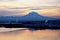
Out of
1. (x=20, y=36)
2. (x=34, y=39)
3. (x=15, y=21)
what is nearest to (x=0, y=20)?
(x=15, y=21)

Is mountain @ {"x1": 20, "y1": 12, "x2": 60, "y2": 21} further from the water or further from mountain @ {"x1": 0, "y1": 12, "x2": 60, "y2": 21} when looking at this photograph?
the water

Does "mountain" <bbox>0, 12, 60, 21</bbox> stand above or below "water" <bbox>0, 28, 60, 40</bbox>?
above

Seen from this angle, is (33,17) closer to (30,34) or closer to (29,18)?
(29,18)

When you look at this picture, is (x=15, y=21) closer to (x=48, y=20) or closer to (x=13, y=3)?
(x=13, y=3)

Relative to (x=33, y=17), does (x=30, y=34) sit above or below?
below

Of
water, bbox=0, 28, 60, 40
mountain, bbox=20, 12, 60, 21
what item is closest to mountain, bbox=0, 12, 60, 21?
mountain, bbox=20, 12, 60, 21

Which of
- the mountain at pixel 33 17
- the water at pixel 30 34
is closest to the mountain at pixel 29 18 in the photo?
the mountain at pixel 33 17

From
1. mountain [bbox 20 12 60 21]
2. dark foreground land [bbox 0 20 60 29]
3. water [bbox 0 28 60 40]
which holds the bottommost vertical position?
water [bbox 0 28 60 40]

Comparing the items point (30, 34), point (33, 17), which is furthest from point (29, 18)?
point (30, 34)

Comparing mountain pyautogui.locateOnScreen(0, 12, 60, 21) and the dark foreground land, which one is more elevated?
mountain pyautogui.locateOnScreen(0, 12, 60, 21)
